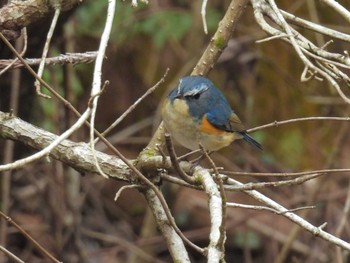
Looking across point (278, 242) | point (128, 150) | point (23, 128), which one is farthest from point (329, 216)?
point (23, 128)

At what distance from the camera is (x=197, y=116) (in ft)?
12.6

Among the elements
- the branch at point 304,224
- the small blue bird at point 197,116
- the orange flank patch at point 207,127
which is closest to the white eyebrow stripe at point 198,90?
the small blue bird at point 197,116

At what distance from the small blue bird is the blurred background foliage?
4.79ft

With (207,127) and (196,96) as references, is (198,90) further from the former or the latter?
(207,127)

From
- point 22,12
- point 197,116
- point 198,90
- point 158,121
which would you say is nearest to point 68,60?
point 22,12

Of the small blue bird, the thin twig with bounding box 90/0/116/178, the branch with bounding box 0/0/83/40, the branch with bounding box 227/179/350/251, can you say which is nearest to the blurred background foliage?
the small blue bird

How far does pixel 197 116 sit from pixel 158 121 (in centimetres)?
251

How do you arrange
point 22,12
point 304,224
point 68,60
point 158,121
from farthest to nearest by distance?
point 158,121
point 22,12
point 68,60
point 304,224

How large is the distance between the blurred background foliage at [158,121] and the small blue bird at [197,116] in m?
1.46

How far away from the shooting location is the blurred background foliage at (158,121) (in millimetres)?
5824

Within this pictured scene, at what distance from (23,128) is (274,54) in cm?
462

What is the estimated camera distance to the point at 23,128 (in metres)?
3.20

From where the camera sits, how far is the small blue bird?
12.3ft

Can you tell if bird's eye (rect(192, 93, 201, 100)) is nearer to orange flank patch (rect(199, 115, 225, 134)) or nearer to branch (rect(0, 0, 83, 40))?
orange flank patch (rect(199, 115, 225, 134))
